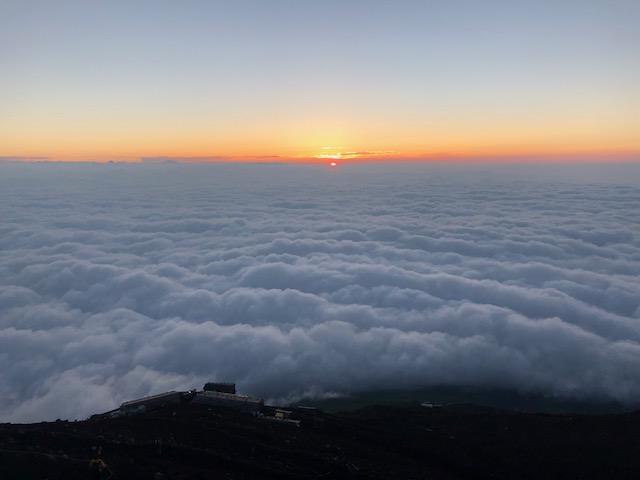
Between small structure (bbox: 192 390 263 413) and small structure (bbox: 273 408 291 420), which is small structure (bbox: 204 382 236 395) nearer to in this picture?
small structure (bbox: 192 390 263 413)

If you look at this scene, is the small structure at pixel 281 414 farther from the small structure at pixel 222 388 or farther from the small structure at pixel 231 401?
the small structure at pixel 222 388

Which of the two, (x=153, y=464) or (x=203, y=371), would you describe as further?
(x=203, y=371)

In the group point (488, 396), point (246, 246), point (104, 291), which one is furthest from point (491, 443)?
point (246, 246)

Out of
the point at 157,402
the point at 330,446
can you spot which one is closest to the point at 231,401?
the point at 157,402

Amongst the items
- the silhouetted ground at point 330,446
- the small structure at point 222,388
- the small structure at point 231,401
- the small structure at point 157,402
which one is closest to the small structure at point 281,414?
the silhouetted ground at point 330,446

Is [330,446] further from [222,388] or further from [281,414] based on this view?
[222,388]

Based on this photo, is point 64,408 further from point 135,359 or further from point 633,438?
point 633,438

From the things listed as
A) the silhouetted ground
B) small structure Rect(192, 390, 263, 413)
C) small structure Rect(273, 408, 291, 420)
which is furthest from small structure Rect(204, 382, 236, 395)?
small structure Rect(273, 408, 291, 420)
